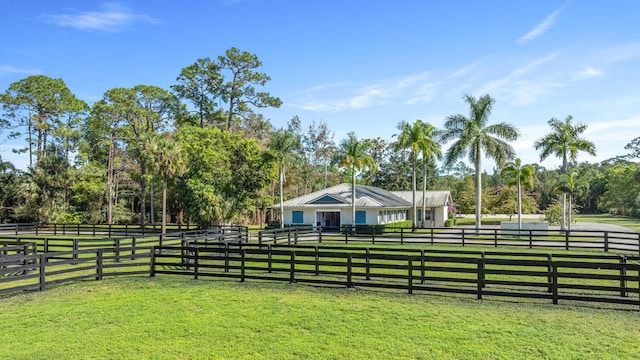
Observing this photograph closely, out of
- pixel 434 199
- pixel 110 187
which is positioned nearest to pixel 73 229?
pixel 110 187

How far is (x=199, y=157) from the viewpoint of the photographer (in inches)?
1324

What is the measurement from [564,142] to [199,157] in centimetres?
2963

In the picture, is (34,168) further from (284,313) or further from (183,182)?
(284,313)

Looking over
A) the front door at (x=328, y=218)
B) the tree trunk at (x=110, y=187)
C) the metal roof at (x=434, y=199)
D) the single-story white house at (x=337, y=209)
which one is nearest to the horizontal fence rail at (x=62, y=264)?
the single-story white house at (x=337, y=209)

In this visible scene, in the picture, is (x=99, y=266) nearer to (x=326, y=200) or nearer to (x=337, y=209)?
(x=337, y=209)

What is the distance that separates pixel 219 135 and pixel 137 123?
511 inches

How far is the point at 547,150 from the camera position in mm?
32531

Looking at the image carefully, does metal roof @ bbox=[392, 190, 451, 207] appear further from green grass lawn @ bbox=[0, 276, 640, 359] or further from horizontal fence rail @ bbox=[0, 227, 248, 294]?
green grass lawn @ bbox=[0, 276, 640, 359]

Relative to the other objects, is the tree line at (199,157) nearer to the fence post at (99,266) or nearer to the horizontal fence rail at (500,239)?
the horizontal fence rail at (500,239)

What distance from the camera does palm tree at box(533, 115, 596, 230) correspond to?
3142 cm

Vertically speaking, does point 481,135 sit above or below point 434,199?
above

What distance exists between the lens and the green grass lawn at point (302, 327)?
5.95m

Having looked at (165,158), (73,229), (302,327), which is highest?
(165,158)

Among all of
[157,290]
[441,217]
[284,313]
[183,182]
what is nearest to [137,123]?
[183,182]
